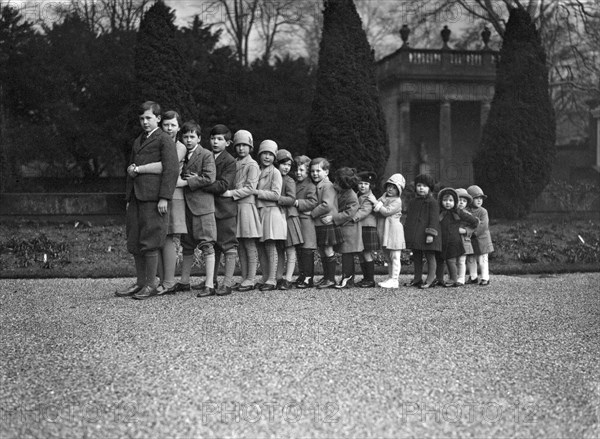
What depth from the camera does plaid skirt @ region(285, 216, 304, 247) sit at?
27.2 feet

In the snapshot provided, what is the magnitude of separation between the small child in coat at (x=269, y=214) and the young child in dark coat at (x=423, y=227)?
1.63 metres

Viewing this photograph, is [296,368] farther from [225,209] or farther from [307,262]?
[307,262]

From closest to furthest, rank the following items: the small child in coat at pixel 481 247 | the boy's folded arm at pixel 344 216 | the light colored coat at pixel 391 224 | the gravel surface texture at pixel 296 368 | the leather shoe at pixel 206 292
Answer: the gravel surface texture at pixel 296 368, the leather shoe at pixel 206 292, the boy's folded arm at pixel 344 216, the light colored coat at pixel 391 224, the small child in coat at pixel 481 247

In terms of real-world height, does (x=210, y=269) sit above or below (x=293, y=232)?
below

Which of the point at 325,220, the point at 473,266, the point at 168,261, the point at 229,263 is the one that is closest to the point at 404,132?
the point at 473,266

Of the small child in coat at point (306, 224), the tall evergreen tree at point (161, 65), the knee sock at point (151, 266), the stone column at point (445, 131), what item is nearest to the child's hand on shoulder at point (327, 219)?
the small child in coat at point (306, 224)

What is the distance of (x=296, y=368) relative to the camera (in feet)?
14.1

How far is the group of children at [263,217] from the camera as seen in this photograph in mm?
7145

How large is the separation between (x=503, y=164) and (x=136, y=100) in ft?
28.7

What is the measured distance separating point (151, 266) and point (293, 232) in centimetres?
178

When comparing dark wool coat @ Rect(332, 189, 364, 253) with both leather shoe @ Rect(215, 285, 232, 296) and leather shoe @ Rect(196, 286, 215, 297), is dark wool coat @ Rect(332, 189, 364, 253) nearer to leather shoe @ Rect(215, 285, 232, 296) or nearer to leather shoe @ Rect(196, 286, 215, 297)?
leather shoe @ Rect(215, 285, 232, 296)

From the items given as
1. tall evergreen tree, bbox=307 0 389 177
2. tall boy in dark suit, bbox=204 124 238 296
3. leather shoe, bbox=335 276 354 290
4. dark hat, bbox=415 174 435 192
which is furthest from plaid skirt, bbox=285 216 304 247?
tall evergreen tree, bbox=307 0 389 177

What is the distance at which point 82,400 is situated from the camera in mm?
3725

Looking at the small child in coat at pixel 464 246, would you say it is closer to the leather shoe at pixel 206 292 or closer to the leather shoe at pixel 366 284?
the leather shoe at pixel 366 284
